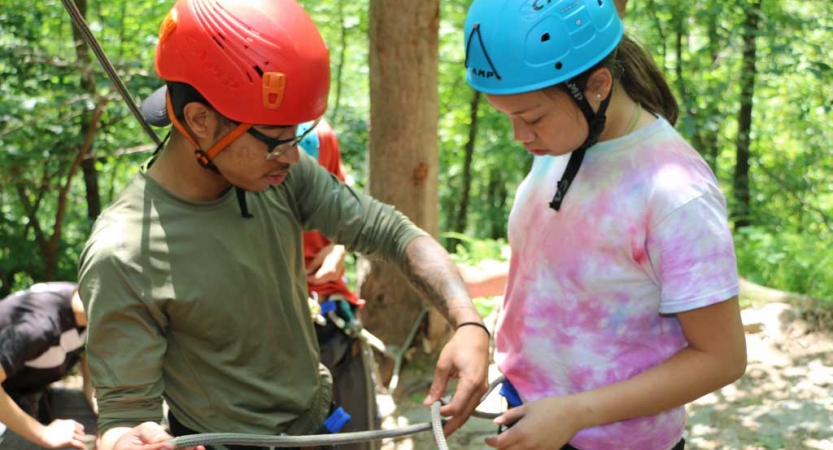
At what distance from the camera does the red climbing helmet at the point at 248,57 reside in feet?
5.67

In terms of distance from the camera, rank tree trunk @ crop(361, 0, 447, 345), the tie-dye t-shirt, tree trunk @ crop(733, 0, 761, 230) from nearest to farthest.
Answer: the tie-dye t-shirt, tree trunk @ crop(361, 0, 447, 345), tree trunk @ crop(733, 0, 761, 230)

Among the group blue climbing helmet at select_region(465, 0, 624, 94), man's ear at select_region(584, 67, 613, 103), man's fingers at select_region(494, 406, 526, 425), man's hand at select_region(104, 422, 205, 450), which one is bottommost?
man's hand at select_region(104, 422, 205, 450)

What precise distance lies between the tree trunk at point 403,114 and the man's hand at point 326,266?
34.5 inches

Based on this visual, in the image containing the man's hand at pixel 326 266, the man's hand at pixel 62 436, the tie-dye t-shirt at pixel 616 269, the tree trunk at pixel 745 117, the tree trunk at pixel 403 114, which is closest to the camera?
the tie-dye t-shirt at pixel 616 269

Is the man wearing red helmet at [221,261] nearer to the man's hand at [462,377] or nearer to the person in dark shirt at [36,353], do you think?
the man's hand at [462,377]

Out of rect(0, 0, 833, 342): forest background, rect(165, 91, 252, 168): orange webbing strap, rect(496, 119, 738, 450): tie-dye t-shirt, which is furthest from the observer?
rect(0, 0, 833, 342): forest background

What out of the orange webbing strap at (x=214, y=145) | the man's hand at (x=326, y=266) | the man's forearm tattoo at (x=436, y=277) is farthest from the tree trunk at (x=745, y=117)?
the orange webbing strap at (x=214, y=145)

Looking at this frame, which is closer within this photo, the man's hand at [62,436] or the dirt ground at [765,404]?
the man's hand at [62,436]

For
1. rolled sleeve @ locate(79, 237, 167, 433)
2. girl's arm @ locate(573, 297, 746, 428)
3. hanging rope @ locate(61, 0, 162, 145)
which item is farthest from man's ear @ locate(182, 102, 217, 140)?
girl's arm @ locate(573, 297, 746, 428)

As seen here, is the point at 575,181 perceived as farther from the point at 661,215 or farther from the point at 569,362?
the point at 569,362

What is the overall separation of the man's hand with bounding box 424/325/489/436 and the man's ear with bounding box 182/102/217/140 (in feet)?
2.45

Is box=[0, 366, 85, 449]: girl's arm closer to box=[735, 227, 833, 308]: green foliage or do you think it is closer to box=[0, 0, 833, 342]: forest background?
box=[0, 0, 833, 342]: forest background

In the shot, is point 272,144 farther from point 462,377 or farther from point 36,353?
point 36,353

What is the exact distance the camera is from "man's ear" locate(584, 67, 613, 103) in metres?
1.68
